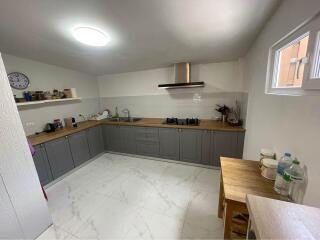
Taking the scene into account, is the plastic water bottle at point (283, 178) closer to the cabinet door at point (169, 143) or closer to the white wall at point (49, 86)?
the cabinet door at point (169, 143)

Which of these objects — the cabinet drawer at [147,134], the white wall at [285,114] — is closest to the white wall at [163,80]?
the white wall at [285,114]

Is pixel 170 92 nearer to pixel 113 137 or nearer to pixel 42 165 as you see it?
pixel 113 137

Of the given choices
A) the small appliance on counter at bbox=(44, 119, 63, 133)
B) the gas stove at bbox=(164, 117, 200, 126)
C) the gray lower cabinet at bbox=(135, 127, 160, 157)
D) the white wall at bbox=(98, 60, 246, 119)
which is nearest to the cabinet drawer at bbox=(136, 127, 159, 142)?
the gray lower cabinet at bbox=(135, 127, 160, 157)

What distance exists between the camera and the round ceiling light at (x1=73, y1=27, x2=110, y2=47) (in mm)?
1680

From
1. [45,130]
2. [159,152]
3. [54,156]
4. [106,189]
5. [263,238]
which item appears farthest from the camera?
[159,152]

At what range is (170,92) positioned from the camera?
126 inches

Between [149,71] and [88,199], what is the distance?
2702mm

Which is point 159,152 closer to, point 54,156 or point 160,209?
point 160,209

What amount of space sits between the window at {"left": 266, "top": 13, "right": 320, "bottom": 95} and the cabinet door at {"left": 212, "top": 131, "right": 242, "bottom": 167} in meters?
1.06

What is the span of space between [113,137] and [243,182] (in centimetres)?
283

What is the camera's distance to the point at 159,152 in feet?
9.82

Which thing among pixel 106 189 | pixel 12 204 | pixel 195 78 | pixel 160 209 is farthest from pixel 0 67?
pixel 195 78

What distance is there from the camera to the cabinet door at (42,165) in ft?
7.11

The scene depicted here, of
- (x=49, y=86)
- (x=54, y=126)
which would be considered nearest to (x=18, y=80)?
(x=49, y=86)
